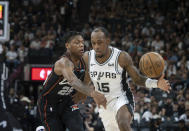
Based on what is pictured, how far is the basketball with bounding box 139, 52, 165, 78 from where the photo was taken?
575 cm

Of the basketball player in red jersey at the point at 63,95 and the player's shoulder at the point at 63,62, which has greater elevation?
the player's shoulder at the point at 63,62

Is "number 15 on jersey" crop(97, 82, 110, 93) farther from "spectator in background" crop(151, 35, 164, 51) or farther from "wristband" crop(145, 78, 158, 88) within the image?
"spectator in background" crop(151, 35, 164, 51)

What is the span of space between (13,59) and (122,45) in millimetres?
4381

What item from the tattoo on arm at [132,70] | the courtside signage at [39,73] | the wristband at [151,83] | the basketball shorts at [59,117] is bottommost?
the basketball shorts at [59,117]

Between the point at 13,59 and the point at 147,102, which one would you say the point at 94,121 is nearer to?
the point at 147,102

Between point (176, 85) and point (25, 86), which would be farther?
point (25, 86)

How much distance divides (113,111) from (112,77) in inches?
19.8

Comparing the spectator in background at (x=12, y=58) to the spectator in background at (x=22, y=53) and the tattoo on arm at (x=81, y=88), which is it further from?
the tattoo on arm at (x=81, y=88)

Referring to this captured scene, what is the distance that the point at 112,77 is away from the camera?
5.77 metres

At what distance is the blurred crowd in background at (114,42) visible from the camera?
37.5 feet

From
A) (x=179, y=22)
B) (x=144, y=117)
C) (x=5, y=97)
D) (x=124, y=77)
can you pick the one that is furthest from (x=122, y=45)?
(x=5, y=97)

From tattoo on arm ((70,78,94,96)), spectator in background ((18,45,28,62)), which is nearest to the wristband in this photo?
tattoo on arm ((70,78,94,96))

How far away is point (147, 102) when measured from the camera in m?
12.0

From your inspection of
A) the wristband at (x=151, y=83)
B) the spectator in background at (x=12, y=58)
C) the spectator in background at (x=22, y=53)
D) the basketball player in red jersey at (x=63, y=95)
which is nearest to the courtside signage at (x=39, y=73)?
the spectator in background at (x=12, y=58)
